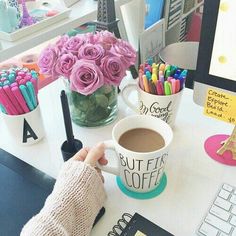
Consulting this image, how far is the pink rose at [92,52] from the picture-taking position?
0.53 metres

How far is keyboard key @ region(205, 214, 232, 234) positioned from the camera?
423mm

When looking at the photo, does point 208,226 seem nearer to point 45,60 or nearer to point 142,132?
point 142,132

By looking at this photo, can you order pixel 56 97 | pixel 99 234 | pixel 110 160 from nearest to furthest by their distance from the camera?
pixel 99 234 < pixel 110 160 < pixel 56 97

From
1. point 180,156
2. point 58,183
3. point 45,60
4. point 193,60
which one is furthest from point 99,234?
point 193,60

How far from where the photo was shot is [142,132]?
19.8 inches

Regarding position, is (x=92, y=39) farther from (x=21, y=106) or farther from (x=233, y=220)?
(x=233, y=220)

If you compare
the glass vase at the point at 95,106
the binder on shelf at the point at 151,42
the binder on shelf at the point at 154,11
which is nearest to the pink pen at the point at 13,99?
the glass vase at the point at 95,106

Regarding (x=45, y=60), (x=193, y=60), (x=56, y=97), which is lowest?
(x=193, y=60)

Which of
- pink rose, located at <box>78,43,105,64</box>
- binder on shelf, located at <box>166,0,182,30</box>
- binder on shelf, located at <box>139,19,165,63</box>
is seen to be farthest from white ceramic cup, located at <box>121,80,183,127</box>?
binder on shelf, located at <box>166,0,182,30</box>

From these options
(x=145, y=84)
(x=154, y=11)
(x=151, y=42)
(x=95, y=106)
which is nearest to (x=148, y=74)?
(x=145, y=84)

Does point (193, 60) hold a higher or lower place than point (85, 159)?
lower

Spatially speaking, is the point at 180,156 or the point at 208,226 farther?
the point at 180,156

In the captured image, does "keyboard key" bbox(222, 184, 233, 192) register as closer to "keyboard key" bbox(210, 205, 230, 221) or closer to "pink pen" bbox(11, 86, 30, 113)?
"keyboard key" bbox(210, 205, 230, 221)

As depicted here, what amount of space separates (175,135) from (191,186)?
0.14 meters
